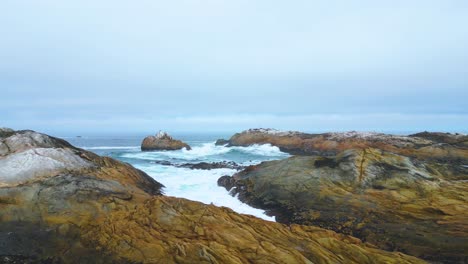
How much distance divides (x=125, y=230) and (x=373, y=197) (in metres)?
11.8

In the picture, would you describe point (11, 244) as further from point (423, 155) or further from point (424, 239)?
point (423, 155)

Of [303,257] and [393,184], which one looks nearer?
[303,257]

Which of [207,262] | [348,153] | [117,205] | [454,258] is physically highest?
[348,153]

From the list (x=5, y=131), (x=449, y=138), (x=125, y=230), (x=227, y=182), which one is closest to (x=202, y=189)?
(x=227, y=182)

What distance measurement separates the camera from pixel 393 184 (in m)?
15.8

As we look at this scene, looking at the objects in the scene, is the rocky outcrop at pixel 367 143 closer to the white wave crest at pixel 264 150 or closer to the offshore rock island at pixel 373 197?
the white wave crest at pixel 264 150

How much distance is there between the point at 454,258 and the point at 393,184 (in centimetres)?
596

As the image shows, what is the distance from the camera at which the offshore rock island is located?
11.5 metres

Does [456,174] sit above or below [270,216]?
above

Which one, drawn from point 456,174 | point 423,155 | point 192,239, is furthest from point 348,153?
point 423,155

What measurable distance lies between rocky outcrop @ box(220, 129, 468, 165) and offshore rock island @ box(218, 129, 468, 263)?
20697 millimetres

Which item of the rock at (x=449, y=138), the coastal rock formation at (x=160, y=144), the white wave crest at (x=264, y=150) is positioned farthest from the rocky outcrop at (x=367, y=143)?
the coastal rock formation at (x=160, y=144)

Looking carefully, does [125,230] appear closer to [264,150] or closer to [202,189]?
[202,189]

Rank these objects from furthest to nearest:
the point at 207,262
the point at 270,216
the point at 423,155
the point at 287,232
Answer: the point at 423,155, the point at 270,216, the point at 287,232, the point at 207,262
